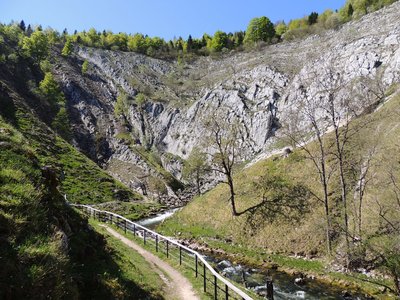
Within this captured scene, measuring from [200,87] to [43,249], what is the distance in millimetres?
134862

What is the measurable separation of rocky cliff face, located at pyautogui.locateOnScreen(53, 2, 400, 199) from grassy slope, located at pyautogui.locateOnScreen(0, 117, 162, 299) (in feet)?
207

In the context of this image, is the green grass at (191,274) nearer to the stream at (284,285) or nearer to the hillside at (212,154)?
the hillside at (212,154)

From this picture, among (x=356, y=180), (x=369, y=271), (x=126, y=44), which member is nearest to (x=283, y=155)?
(x=356, y=180)

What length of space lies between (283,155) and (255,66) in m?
83.6

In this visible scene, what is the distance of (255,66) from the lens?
12269 cm

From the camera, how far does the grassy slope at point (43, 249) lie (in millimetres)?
7629

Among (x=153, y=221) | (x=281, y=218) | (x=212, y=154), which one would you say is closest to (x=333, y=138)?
(x=281, y=218)

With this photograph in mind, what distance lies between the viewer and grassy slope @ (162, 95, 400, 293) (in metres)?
30.6

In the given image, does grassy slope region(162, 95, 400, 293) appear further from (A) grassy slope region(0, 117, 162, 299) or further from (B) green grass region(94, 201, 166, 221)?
(A) grassy slope region(0, 117, 162, 299)

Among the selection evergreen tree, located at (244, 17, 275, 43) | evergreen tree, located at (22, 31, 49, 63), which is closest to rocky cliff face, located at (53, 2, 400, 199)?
evergreen tree, located at (22, 31, 49, 63)

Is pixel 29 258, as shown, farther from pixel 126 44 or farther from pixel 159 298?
pixel 126 44

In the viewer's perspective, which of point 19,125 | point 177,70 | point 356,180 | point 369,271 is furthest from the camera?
point 177,70

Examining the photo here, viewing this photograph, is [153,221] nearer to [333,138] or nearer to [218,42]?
[333,138]

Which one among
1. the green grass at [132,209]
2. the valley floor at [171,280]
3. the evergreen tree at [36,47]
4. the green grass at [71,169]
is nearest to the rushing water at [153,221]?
the green grass at [132,209]
